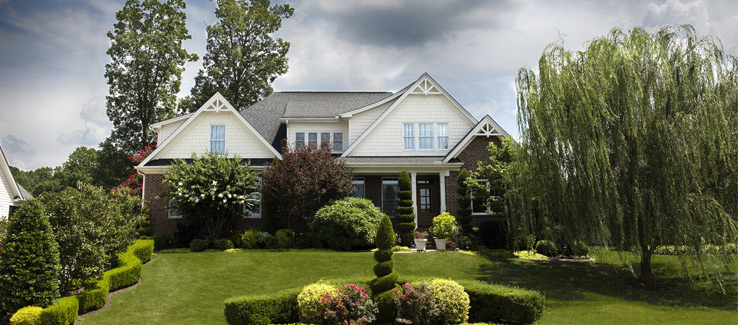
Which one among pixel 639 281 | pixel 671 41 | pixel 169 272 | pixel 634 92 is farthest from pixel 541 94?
pixel 169 272

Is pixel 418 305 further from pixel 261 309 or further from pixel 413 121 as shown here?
pixel 413 121

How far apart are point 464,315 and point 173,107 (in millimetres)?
27253

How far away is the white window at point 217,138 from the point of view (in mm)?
21406

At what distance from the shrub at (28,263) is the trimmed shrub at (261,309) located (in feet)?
13.5

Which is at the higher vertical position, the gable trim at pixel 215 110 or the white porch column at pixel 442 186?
the gable trim at pixel 215 110

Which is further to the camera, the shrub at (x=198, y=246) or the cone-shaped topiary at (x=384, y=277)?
the shrub at (x=198, y=246)

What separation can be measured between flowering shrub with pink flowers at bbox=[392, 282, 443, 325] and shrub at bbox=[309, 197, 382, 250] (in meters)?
8.05

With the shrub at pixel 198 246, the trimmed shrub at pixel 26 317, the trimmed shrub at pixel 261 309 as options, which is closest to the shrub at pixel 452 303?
the trimmed shrub at pixel 261 309

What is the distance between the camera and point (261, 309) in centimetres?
873

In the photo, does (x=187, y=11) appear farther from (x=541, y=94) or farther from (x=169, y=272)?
(x=541, y=94)

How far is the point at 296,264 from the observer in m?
15.0

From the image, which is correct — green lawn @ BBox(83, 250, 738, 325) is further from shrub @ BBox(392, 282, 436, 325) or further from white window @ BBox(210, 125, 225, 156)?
white window @ BBox(210, 125, 225, 156)

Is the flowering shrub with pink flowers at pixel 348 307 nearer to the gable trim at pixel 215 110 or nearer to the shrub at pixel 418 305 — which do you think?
the shrub at pixel 418 305

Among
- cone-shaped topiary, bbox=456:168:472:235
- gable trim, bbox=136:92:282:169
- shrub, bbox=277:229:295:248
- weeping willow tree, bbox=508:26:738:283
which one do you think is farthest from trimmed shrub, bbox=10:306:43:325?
cone-shaped topiary, bbox=456:168:472:235
